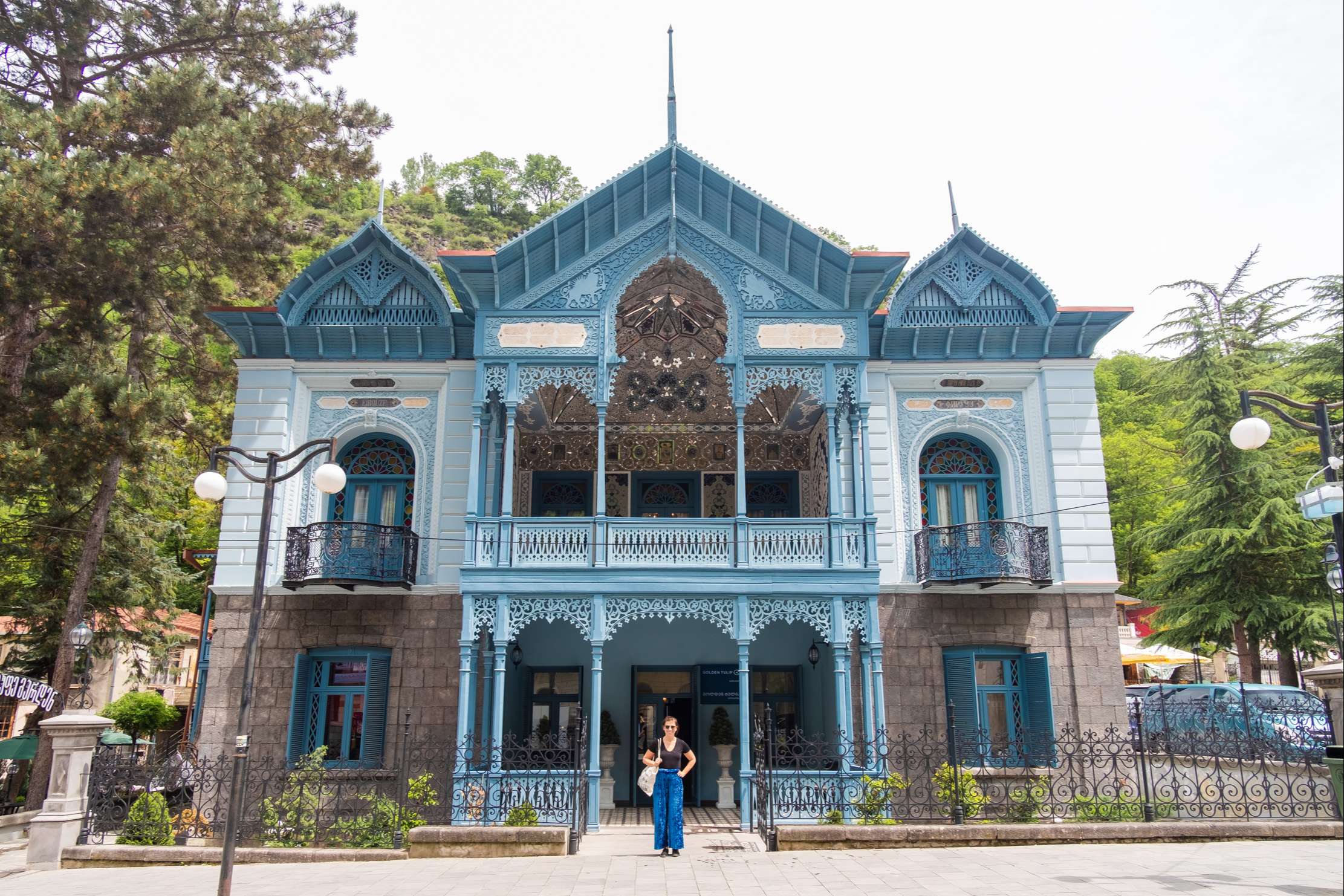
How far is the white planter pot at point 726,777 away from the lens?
16.9m

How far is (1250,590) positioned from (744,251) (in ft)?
62.7

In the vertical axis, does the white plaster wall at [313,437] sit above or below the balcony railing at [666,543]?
above

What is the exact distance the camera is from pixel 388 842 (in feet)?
41.8

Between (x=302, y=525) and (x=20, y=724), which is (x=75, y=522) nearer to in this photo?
(x=302, y=525)

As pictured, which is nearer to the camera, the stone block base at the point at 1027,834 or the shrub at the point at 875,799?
the stone block base at the point at 1027,834

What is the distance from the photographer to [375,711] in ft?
52.1

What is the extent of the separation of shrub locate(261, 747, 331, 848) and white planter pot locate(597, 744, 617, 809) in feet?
15.1

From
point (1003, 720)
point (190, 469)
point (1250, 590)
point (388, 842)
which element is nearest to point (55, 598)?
point (190, 469)

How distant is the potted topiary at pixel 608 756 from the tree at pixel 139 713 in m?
21.1

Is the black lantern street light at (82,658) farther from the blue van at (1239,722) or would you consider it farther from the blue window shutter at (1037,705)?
the blue van at (1239,722)

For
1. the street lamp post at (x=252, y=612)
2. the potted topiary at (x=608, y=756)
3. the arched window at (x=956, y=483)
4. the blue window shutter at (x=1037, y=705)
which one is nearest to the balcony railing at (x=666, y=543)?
the arched window at (x=956, y=483)

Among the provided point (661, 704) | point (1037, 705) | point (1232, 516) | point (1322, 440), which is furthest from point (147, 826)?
point (1232, 516)

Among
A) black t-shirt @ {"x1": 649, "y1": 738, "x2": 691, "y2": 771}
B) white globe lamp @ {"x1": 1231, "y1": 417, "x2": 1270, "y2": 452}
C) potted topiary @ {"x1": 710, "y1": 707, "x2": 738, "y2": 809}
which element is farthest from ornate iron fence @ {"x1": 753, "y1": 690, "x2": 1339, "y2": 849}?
white globe lamp @ {"x1": 1231, "y1": 417, "x2": 1270, "y2": 452}

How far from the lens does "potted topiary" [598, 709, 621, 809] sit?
16.3 m
